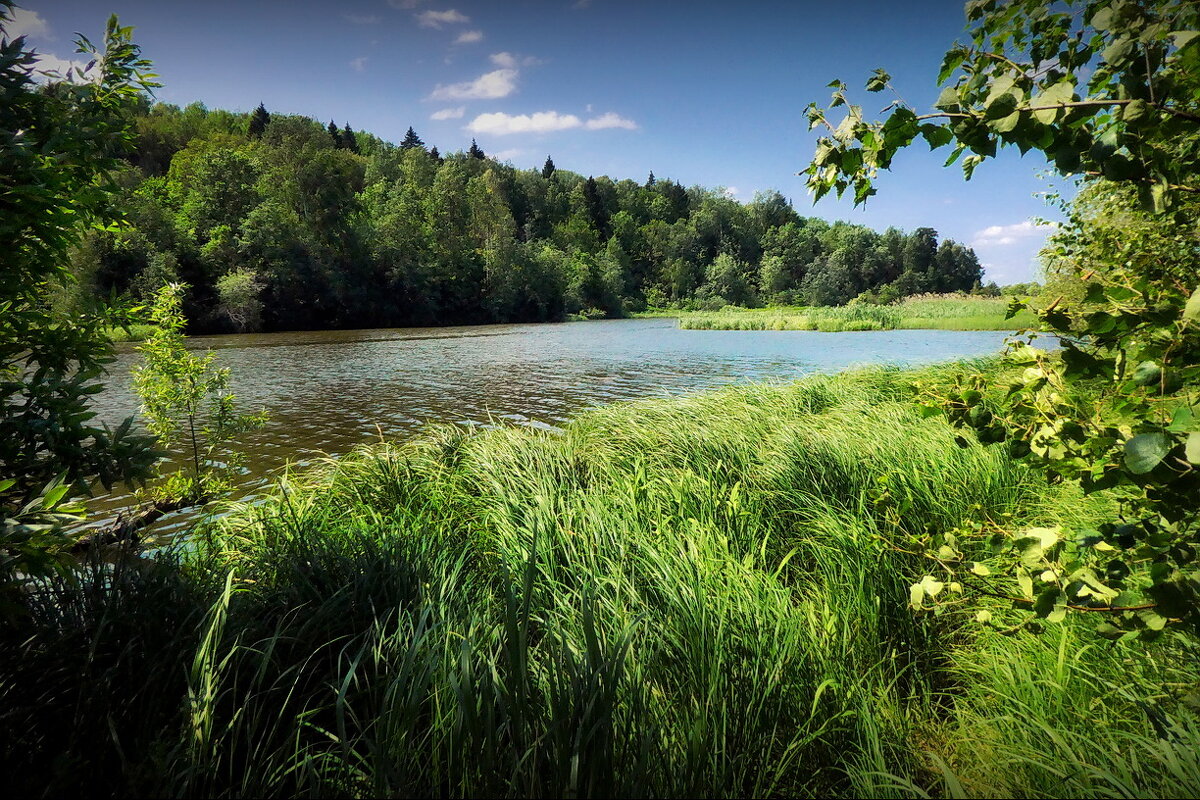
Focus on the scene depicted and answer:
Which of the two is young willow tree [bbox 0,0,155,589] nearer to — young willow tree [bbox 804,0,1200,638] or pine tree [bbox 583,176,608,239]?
young willow tree [bbox 804,0,1200,638]

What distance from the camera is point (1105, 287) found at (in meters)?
1.37

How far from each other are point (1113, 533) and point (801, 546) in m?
2.41

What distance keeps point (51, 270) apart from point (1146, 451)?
4.19 meters

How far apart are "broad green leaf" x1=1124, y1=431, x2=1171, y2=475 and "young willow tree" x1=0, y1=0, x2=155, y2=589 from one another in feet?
9.43

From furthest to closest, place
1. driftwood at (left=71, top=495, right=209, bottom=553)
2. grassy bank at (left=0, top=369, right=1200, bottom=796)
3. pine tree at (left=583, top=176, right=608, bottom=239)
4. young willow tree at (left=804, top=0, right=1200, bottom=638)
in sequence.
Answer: pine tree at (left=583, top=176, right=608, bottom=239), driftwood at (left=71, top=495, right=209, bottom=553), grassy bank at (left=0, top=369, right=1200, bottom=796), young willow tree at (left=804, top=0, right=1200, bottom=638)

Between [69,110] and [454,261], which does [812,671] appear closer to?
[69,110]

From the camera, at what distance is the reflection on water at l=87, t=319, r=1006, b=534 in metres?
11.5

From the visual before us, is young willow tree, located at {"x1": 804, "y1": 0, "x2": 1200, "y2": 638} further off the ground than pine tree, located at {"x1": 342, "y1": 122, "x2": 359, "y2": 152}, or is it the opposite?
pine tree, located at {"x1": 342, "y1": 122, "x2": 359, "y2": 152}

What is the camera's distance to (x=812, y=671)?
244 centimetres

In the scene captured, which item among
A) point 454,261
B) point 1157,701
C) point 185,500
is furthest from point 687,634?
point 454,261

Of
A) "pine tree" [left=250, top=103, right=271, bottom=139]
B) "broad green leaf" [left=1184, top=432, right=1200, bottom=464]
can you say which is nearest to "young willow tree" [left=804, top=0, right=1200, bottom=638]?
"broad green leaf" [left=1184, top=432, right=1200, bottom=464]

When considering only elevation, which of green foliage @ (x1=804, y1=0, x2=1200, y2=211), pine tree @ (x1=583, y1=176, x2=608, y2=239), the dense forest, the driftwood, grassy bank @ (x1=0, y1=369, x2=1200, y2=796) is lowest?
the driftwood

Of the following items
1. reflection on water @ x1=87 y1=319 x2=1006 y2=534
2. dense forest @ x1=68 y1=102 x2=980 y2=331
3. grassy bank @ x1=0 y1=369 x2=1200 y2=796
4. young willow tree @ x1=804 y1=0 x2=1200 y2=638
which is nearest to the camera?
young willow tree @ x1=804 y1=0 x2=1200 y2=638

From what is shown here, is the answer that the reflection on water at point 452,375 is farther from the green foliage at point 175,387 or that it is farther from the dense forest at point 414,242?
the dense forest at point 414,242
